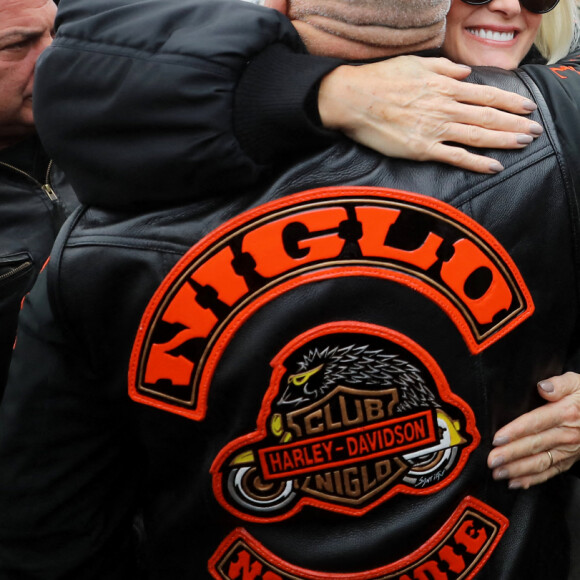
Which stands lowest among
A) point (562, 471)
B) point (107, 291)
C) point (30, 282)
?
point (30, 282)

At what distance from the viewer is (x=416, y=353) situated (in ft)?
2.93

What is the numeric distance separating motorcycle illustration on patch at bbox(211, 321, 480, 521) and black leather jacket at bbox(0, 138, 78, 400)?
3.25ft

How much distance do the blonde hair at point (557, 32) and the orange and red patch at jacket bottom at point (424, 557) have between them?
3.37 feet

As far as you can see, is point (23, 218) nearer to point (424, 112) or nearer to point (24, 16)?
point (24, 16)

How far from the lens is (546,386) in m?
1.01

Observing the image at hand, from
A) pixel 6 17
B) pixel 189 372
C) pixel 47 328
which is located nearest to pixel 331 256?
pixel 189 372

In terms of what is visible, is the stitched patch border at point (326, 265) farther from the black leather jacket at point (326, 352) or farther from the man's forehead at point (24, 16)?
the man's forehead at point (24, 16)

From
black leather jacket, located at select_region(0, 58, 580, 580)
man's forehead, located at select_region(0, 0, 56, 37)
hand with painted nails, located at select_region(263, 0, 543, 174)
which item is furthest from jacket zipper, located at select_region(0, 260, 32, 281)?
hand with painted nails, located at select_region(263, 0, 543, 174)

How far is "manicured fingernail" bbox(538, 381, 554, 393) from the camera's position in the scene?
1010 millimetres

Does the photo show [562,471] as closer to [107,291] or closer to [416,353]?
[416,353]

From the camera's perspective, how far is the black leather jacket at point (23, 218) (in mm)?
1694

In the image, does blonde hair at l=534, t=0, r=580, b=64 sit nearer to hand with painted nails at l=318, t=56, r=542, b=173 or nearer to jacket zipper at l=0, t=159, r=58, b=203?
hand with painted nails at l=318, t=56, r=542, b=173

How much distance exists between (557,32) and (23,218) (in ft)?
4.51

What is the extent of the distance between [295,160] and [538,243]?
0.34 meters
